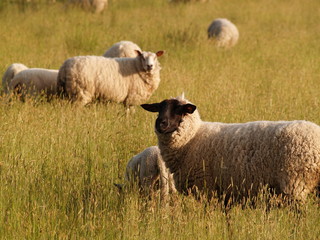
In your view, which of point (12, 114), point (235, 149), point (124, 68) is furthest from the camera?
point (124, 68)

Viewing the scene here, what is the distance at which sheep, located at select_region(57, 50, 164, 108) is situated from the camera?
28.3ft


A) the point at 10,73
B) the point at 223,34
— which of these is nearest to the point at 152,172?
the point at 10,73

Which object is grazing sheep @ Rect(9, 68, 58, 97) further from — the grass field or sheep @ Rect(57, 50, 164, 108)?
the grass field

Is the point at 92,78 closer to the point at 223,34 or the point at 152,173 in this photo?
the point at 152,173

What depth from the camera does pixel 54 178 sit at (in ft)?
→ 16.0

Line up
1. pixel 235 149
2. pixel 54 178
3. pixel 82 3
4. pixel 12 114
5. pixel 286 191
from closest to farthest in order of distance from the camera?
1. pixel 286 191
2. pixel 235 149
3. pixel 54 178
4. pixel 12 114
5. pixel 82 3

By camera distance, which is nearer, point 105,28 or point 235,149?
point 235,149

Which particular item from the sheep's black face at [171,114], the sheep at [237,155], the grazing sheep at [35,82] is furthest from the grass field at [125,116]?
the grazing sheep at [35,82]

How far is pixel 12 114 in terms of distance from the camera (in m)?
7.05

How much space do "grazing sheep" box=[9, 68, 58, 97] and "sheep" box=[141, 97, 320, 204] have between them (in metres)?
4.67

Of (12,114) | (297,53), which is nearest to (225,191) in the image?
(12,114)

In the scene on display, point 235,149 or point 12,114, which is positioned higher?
point 235,149

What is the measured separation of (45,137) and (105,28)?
30.1 feet

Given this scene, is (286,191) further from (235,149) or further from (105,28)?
(105,28)
